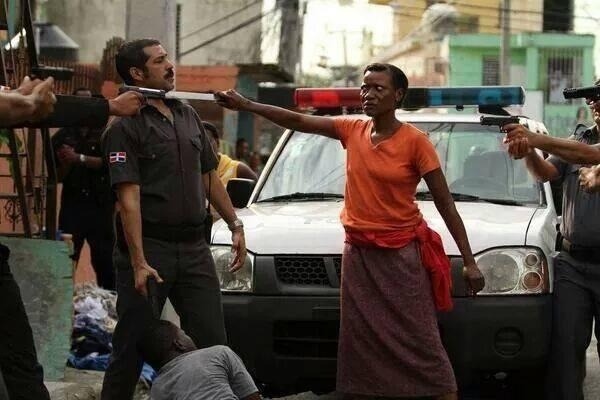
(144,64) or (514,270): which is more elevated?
(144,64)

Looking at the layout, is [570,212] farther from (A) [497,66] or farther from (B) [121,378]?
(A) [497,66]

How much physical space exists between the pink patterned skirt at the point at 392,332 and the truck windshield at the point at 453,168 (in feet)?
4.77

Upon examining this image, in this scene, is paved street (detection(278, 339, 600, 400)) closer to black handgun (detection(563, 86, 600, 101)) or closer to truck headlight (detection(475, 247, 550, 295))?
truck headlight (detection(475, 247, 550, 295))

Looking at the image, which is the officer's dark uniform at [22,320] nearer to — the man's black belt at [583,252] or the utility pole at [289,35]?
the man's black belt at [583,252]

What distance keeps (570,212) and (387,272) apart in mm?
1060

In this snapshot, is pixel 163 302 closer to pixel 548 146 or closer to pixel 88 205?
pixel 548 146

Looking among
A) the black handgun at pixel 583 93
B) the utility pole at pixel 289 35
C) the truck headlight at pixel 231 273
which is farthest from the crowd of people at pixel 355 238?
the utility pole at pixel 289 35

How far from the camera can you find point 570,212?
662cm

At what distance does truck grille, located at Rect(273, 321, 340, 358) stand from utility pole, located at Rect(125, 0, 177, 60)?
6.56 feet

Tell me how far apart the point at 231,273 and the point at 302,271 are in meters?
0.39

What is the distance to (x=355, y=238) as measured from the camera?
6.29 m

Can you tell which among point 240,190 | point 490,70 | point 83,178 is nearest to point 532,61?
point 490,70

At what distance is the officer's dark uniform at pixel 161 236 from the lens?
581 centimetres

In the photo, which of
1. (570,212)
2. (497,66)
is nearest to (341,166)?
(570,212)
